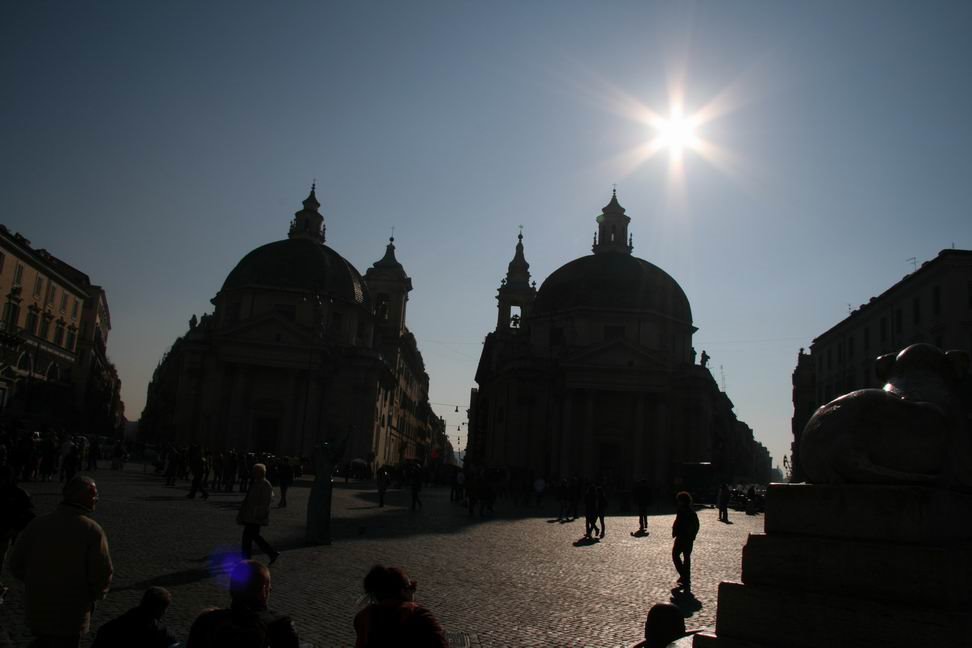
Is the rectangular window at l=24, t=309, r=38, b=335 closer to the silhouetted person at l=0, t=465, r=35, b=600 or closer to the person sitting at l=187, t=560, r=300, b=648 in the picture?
the silhouetted person at l=0, t=465, r=35, b=600

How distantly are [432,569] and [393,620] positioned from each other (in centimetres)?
982

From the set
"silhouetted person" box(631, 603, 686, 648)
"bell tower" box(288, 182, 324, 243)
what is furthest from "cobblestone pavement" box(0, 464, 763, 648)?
"bell tower" box(288, 182, 324, 243)

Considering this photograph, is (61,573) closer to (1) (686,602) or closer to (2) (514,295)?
(1) (686,602)

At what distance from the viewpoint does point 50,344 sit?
57906 millimetres

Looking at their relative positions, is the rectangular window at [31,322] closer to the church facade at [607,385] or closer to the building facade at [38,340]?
the building facade at [38,340]

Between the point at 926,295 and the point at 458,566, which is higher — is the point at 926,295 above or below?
above

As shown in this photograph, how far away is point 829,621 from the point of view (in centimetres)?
457

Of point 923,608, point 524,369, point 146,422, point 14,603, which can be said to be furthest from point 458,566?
point 146,422

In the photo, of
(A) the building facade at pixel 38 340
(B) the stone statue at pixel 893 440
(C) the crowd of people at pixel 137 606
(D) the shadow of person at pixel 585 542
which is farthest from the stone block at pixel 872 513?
(A) the building facade at pixel 38 340

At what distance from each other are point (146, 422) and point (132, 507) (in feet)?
346

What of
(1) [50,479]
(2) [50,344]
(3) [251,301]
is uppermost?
(3) [251,301]

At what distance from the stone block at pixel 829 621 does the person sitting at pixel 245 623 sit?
2770mm

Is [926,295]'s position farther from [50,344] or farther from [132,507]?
[50,344]

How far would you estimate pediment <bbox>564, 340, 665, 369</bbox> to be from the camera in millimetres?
55125
